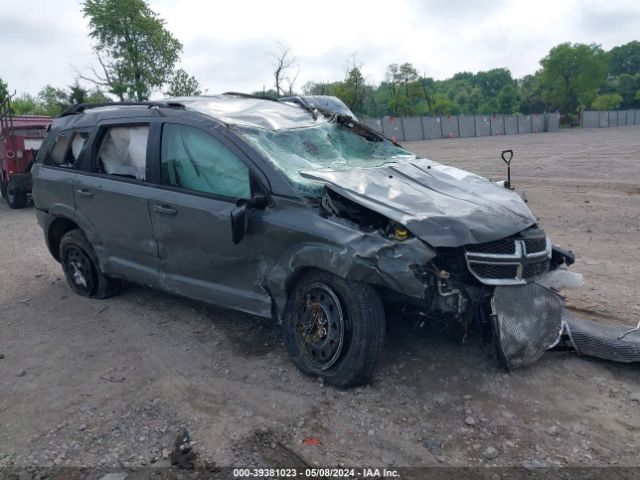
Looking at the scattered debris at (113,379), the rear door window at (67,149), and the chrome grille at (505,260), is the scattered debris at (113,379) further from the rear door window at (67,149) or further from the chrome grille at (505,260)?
the chrome grille at (505,260)

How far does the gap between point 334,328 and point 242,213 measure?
1003 mm

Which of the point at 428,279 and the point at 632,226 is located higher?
the point at 428,279

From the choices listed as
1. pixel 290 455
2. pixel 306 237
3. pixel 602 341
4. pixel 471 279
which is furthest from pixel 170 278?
pixel 602 341

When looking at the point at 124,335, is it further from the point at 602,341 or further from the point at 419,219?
the point at 602,341

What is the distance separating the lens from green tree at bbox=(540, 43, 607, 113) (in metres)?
81.0

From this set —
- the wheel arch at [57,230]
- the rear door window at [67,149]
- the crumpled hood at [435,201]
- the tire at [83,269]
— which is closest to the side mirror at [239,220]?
the crumpled hood at [435,201]

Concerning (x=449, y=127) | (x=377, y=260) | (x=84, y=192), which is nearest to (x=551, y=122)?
(x=449, y=127)

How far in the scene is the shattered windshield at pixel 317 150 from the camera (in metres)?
3.94

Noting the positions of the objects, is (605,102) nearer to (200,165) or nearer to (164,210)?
(200,165)

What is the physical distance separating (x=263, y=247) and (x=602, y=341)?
97.4 inches

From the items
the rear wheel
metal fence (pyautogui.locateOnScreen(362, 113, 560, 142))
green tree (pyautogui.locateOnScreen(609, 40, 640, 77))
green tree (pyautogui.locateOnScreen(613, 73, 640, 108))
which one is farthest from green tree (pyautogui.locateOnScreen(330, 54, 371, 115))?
green tree (pyautogui.locateOnScreen(609, 40, 640, 77))

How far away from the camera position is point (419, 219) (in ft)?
11.0

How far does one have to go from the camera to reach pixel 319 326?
3604 mm

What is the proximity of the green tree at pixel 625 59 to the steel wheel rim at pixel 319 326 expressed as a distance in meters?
128
